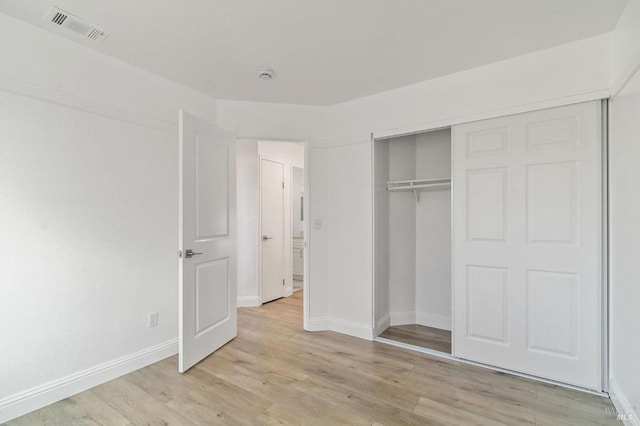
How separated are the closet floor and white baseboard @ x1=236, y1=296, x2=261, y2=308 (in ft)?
6.17

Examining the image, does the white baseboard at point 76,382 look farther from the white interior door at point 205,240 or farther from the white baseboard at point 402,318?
the white baseboard at point 402,318

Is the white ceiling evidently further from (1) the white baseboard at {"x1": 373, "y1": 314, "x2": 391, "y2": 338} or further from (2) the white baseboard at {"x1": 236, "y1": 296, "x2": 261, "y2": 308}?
(2) the white baseboard at {"x1": 236, "y1": 296, "x2": 261, "y2": 308}

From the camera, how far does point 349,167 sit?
3301 millimetres

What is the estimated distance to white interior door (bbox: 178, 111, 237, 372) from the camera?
95.5 inches

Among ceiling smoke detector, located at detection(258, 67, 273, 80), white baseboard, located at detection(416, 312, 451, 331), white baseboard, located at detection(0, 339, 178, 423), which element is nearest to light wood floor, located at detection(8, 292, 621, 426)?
white baseboard, located at detection(0, 339, 178, 423)

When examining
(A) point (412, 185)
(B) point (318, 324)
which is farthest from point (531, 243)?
(B) point (318, 324)

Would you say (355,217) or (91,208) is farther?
(355,217)

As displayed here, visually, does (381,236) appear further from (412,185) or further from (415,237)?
(412,185)

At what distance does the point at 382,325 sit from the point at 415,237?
1.07 m

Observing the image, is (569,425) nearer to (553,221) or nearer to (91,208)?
(553,221)

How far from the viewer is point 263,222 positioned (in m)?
→ 4.50

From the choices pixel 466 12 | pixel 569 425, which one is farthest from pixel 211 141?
pixel 569 425

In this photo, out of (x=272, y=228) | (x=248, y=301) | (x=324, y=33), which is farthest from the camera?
(x=272, y=228)

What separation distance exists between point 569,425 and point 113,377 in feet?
10.2
